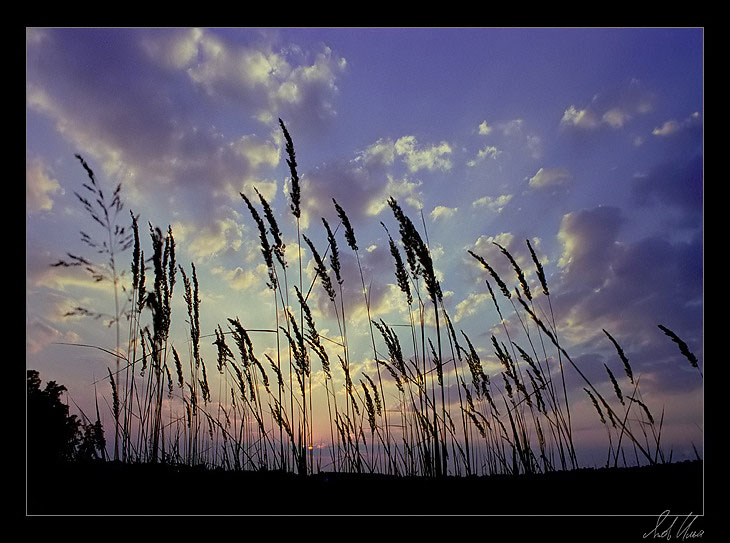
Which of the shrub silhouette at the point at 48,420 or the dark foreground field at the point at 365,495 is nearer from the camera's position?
the dark foreground field at the point at 365,495

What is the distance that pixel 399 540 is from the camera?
5.05 feet

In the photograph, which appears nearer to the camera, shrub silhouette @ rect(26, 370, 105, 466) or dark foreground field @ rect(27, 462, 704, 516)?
dark foreground field @ rect(27, 462, 704, 516)
